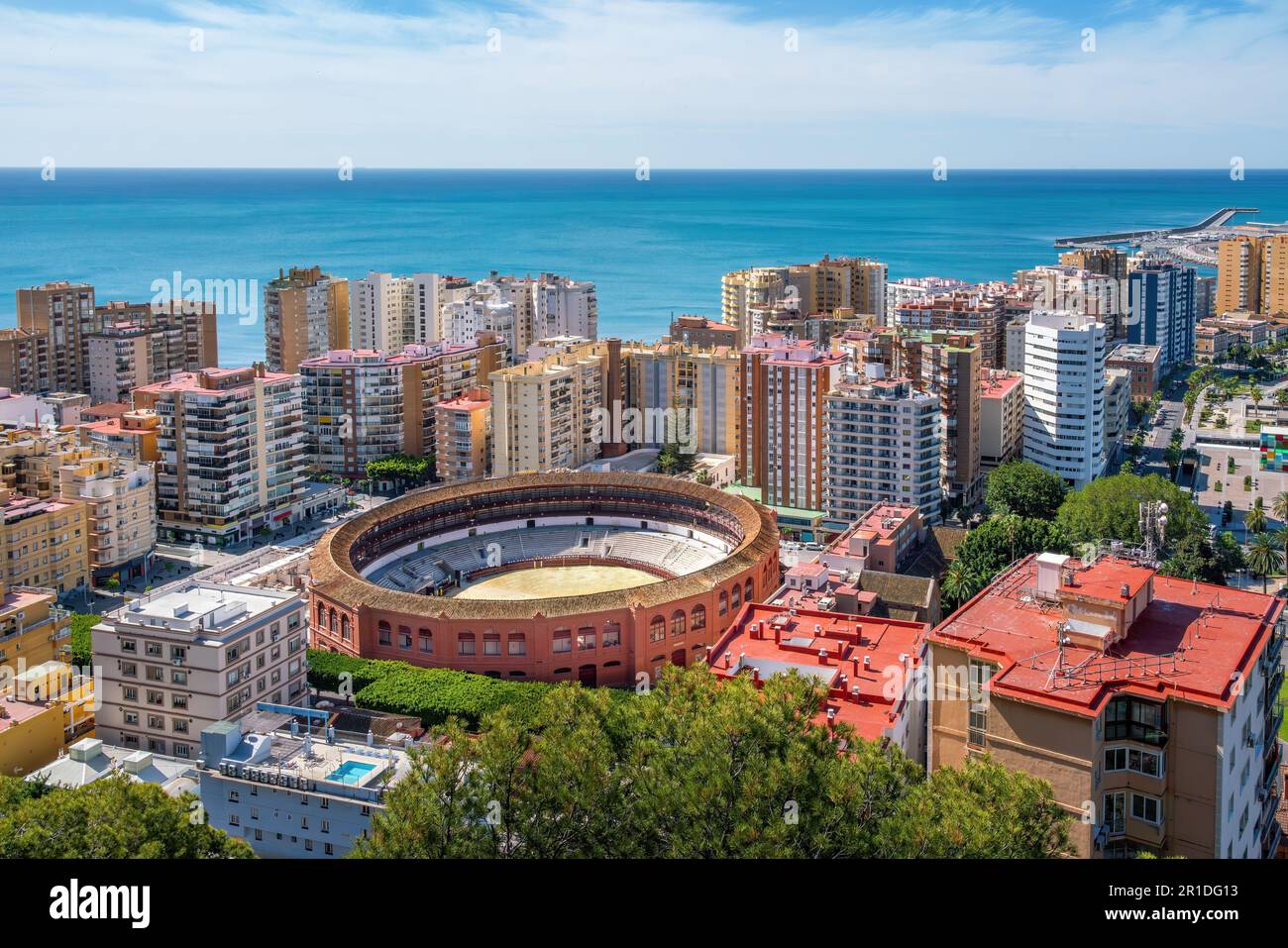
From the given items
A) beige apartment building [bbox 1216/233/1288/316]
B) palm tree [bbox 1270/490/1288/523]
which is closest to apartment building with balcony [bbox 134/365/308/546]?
palm tree [bbox 1270/490/1288/523]

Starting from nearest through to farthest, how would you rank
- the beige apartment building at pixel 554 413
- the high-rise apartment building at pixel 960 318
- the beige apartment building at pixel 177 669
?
the beige apartment building at pixel 177 669, the beige apartment building at pixel 554 413, the high-rise apartment building at pixel 960 318

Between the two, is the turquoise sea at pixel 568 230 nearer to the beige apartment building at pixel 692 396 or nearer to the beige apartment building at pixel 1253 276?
the beige apartment building at pixel 1253 276

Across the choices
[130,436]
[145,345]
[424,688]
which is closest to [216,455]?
[130,436]

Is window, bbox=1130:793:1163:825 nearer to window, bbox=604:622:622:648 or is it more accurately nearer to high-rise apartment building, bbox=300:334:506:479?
window, bbox=604:622:622:648

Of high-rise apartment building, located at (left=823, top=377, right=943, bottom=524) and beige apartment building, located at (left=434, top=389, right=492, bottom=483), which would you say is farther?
beige apartment building, located at (left=434, top=389, right=492, bottom=483)

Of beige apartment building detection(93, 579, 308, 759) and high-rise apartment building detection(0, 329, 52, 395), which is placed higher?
high-rise apartment building detection(0, 329, 52, 395)

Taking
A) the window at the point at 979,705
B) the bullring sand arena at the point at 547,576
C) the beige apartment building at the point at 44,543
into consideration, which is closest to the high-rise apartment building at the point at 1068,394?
the bullring sand arena at the point at 547,576
